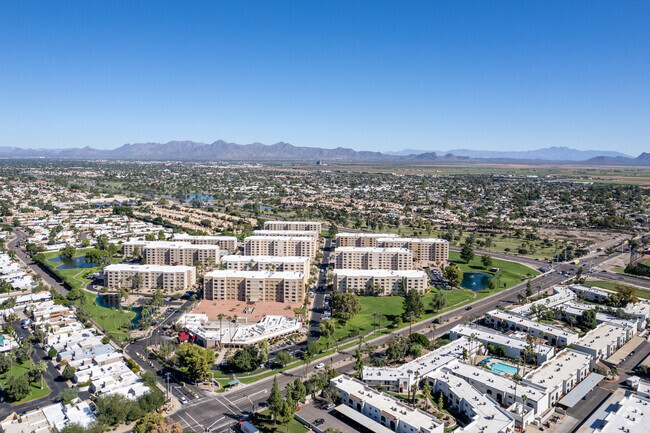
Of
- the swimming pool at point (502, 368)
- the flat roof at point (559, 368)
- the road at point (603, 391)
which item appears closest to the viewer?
the road at point (603, 391)

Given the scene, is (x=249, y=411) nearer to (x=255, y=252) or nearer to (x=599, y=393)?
(x=599, y=393)

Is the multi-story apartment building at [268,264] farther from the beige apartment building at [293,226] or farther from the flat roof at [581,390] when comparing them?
the flat roof at [581,390]

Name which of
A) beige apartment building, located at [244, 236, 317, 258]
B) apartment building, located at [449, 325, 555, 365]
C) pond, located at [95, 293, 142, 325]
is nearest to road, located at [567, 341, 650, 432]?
apartment building, located at [449, 325, 555, 365]

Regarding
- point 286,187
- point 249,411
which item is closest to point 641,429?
point 249,411

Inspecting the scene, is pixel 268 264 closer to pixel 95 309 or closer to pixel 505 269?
pixel 95 309

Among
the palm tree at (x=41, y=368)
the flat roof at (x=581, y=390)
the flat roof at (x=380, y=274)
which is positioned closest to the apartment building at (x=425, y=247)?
the flat roof at (x=380, y=274)

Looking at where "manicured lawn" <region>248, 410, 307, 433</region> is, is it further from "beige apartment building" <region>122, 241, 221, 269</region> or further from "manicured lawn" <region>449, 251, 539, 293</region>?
"beige apartment building" <region>122, 241, 221, 269</region>
